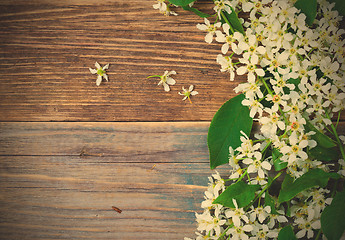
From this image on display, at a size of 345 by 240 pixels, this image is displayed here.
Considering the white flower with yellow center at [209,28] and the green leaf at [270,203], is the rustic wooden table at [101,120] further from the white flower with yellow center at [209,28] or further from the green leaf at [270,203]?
the green leaf at [270,203]

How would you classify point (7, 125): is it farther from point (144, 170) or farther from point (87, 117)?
point (144, 170)

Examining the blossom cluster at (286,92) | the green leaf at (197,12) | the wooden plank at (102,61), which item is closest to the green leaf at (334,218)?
the blossom cluster at (286,92)

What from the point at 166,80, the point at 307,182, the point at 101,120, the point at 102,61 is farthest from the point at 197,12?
the point at 307,182

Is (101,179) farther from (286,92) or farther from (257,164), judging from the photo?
(286,92)

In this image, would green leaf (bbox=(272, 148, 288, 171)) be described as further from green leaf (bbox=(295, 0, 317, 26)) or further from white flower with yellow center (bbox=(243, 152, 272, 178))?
green leaf (bbox=(295, 0, 317, 26))

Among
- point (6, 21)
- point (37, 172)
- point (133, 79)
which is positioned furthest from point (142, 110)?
point (6, 21)

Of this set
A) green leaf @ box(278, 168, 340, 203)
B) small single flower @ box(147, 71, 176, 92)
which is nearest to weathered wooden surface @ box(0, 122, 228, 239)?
small single flower @ box(147, 71, 176, 92)

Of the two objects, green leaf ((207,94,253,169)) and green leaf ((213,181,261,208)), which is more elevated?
green leaf ((207,94,253,169))
